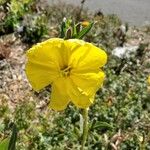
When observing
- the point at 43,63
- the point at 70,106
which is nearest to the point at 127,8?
the point at 70,106

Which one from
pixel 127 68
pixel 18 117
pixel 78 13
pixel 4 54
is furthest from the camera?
pixel 78 13

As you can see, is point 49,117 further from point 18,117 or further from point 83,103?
point 83,103

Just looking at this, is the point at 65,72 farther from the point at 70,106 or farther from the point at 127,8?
the point at 127,8

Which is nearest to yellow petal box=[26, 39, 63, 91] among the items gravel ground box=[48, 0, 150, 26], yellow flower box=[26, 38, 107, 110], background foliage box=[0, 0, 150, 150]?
yellow flower box=[26, 38, 107, 110]

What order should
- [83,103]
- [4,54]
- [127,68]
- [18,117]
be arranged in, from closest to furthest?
1. [83,103]
2. [18,117]
3. [4,54]
4. [127,68]

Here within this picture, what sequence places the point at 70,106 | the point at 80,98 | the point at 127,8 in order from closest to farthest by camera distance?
the point at 80,98 < the point at 70,106 < the point at 127,8

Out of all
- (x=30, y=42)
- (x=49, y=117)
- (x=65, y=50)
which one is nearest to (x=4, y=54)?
(x=30, y=42)

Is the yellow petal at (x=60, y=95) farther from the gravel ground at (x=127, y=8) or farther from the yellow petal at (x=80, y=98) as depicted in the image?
the gravel ground at (x=127, y=8)
